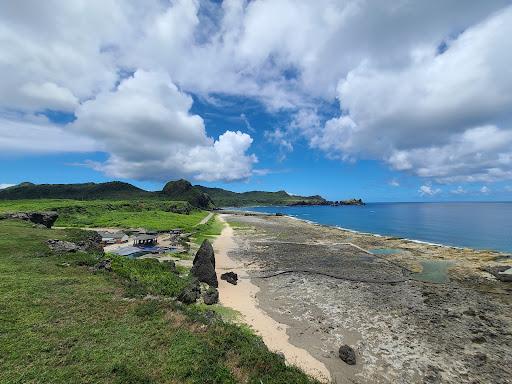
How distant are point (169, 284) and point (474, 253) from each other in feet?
188

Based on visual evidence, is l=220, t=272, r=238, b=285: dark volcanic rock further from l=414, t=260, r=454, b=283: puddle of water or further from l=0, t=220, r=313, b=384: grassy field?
l=414, t=260, r=454, b=283: puddle of water

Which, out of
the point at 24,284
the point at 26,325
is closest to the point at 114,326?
Answer: the point at 26,325

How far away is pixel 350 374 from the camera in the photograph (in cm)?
1736

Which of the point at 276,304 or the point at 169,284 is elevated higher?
the point at 169,284

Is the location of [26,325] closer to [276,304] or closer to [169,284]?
[169,284]

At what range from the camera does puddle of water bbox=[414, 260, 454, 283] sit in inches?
1503

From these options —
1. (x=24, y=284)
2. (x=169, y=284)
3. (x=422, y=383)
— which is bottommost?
(x=422, y=383)

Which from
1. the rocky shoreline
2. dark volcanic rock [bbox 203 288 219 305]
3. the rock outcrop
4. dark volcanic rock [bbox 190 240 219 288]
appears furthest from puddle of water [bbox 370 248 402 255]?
the rock outcrop

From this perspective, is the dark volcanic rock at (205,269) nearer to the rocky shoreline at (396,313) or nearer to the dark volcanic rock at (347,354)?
the rocky shoreline at (396,313)

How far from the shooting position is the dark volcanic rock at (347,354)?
60.2 ft

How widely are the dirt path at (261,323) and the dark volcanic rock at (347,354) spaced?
157 centimetres

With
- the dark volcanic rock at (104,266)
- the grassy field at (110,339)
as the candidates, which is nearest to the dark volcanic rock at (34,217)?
the dark volcanic rock at (104,266)

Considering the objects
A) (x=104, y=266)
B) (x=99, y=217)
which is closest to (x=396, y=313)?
(x=104, y=266)

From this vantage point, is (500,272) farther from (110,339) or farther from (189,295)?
(110,339)
